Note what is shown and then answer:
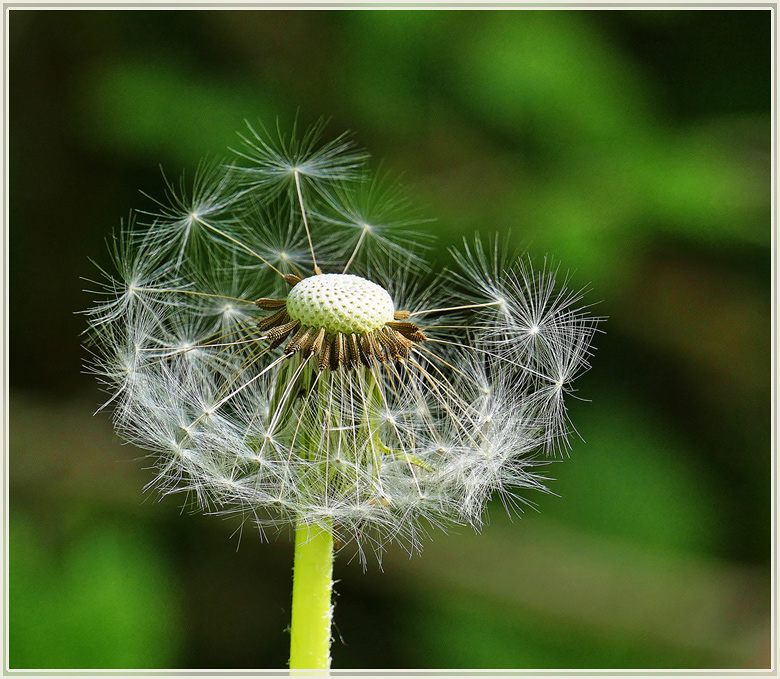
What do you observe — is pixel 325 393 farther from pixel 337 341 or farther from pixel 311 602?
pixel 311 602

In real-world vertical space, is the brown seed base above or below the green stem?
above

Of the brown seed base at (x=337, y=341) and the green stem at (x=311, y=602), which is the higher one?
the brown seed base at (x=337, y=341)

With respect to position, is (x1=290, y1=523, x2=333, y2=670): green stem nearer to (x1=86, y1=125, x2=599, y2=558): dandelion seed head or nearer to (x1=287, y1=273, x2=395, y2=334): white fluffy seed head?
(x1=86, y1=125, x2=599, y2=558): dandelion seed head

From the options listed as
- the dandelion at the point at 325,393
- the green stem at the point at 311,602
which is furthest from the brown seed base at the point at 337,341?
the green stem at the point at 311,602

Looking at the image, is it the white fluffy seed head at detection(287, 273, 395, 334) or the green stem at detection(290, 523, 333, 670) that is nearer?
the green stem at detection(290, 523, 333, 670)

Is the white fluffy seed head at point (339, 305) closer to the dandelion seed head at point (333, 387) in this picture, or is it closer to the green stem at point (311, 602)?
the dandelion seed head at point (333, 387)

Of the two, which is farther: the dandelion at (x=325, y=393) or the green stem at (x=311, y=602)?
the dandelion at (x=325, y=393)

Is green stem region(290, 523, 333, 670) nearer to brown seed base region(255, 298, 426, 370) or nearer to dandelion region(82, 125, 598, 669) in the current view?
dandelion region(82, 125, 598, 669)

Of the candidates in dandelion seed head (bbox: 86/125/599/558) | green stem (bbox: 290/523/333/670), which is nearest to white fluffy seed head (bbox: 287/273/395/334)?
dandelion seed head (bbox: 86/125/599/558)

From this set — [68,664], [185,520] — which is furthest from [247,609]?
[68,664]
